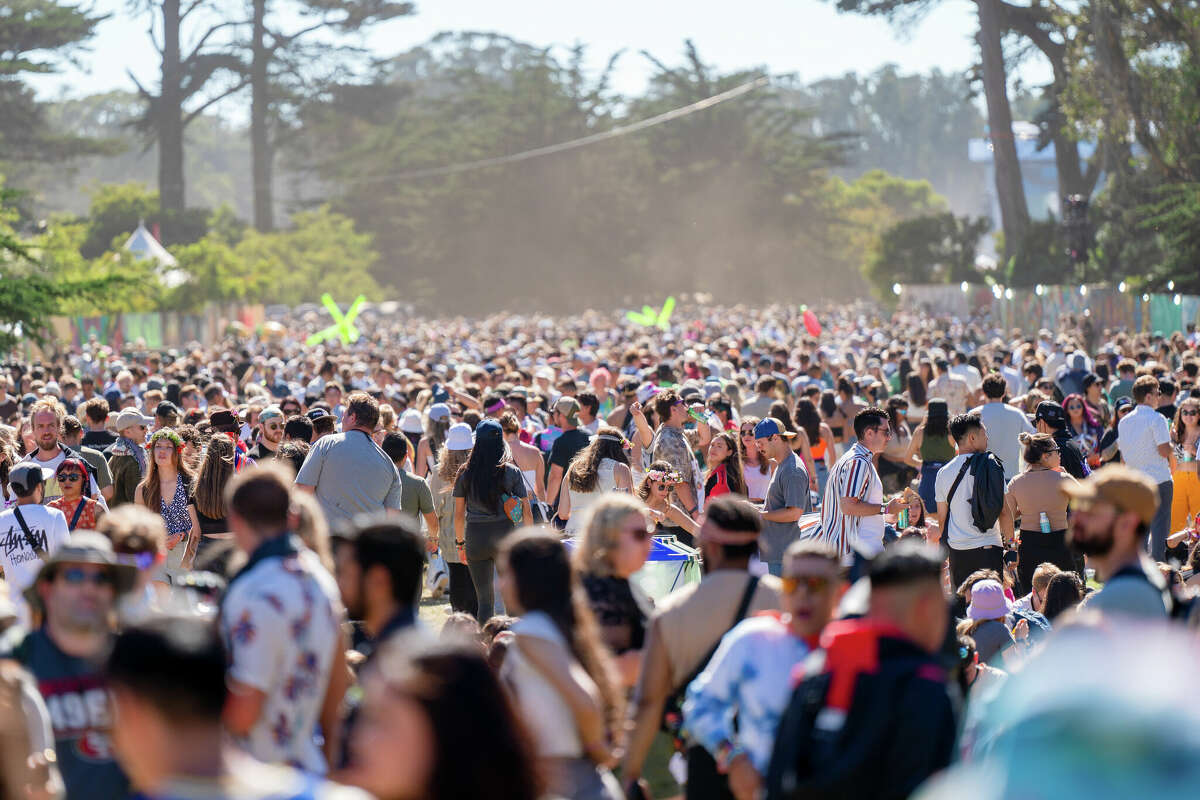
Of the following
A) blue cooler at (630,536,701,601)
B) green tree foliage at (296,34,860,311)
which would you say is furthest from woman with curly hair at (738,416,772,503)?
green tree foliage at (296,34,860,311)

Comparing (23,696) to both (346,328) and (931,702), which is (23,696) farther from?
Answer: (346,328)

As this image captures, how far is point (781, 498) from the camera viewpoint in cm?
891

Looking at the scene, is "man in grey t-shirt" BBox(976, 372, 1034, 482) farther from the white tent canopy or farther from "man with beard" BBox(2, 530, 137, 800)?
the white tent canopy

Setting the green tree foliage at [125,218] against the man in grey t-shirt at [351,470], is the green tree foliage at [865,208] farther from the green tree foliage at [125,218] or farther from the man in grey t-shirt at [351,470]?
the man in grey t-shirt at [351,470]

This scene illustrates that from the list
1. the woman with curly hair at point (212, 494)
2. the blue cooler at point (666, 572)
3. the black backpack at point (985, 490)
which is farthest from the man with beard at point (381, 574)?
the black backpack at point (985, 490)

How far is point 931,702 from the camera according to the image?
3455 mm

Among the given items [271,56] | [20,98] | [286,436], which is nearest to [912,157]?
[271,56]

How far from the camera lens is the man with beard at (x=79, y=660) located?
4.19m

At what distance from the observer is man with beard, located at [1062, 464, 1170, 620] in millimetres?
4605

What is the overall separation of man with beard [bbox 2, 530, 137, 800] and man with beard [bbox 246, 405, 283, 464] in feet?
17.6

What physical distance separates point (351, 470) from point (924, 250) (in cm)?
5361

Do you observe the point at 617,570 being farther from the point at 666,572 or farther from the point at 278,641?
the point at 666,572

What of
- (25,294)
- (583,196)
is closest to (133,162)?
(583,196)

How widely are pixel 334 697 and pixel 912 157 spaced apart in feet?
585
